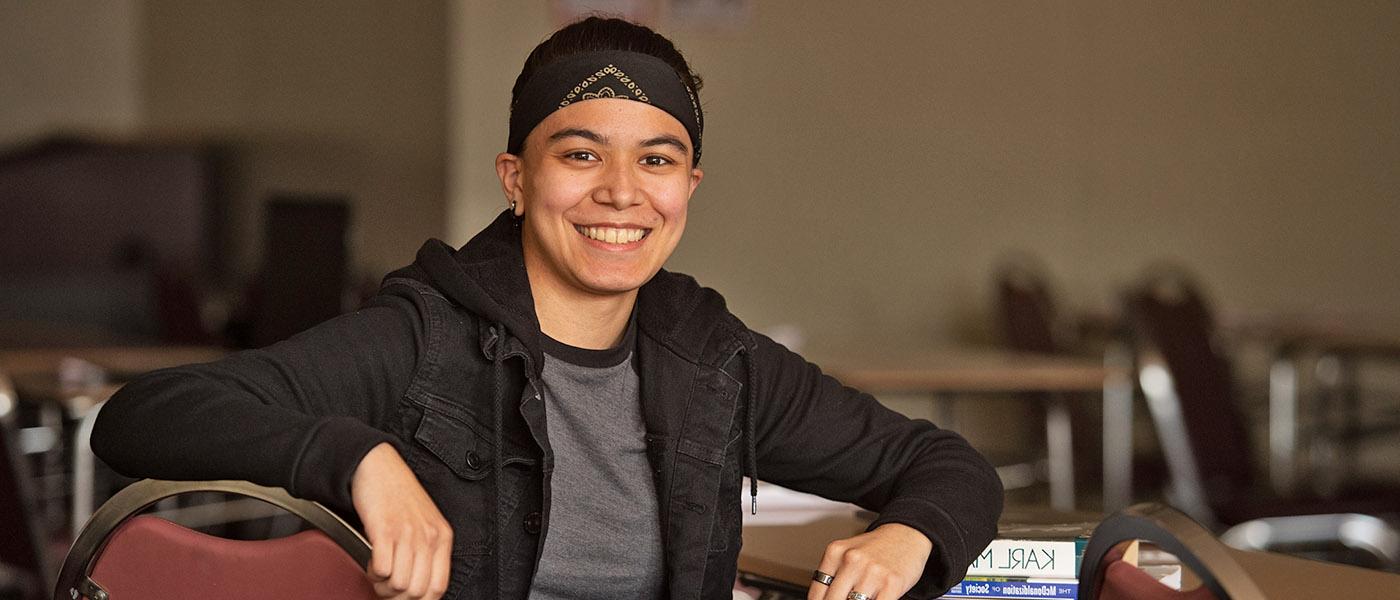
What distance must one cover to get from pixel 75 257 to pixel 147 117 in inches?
43.9

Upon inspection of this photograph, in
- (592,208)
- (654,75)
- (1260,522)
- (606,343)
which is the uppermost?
(654,75)

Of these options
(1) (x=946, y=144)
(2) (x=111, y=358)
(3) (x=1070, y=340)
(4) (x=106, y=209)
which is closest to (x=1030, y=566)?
(2) (x=111, y=358)

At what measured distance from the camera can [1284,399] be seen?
5781mm

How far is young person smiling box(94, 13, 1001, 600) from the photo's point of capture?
4.94 feet

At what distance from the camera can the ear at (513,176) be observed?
5.48ft

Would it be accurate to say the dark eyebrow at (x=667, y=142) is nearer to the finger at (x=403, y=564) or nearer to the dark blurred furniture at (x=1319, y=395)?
the finger at (x=403, y=564)

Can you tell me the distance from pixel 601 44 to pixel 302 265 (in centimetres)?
171

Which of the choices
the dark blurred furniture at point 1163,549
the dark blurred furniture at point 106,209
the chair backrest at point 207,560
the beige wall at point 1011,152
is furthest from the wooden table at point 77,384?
the dark blurred furniture at point 106,209

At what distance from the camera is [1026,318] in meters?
5.05

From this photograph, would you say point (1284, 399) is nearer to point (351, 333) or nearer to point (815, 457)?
point (815, 457)

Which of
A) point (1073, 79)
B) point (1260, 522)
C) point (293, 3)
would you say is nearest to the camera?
point (1260, 522)

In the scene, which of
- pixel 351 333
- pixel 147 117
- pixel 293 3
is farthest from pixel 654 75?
pixel 147 117

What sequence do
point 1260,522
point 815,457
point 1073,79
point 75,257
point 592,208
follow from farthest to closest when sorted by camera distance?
point 75,257 < point 1073,79 < point 1260,522 < point 815,457 < point 592,208

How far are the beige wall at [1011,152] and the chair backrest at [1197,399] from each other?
1.96m
